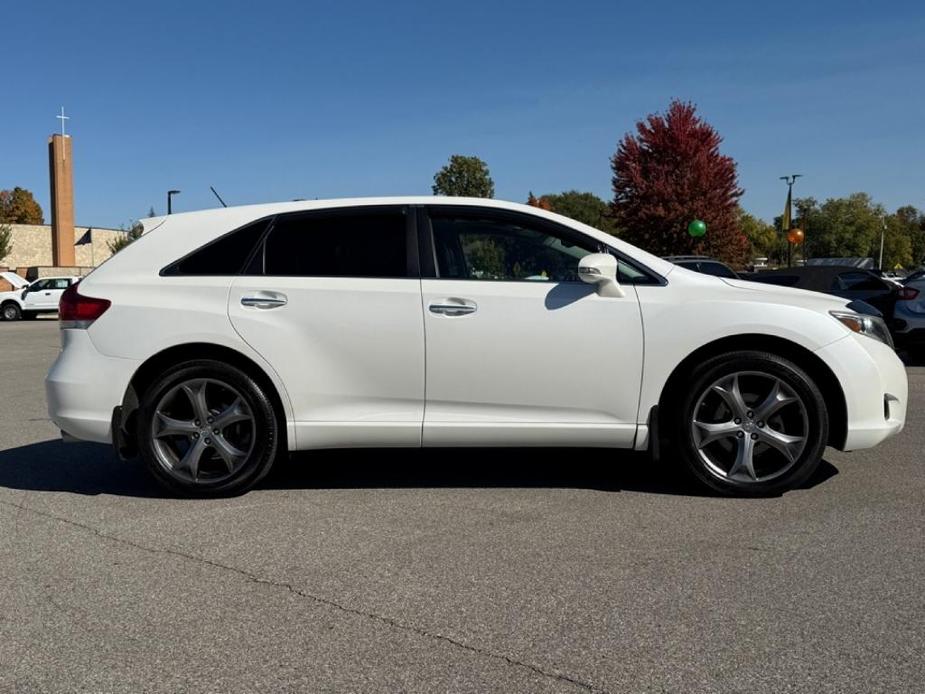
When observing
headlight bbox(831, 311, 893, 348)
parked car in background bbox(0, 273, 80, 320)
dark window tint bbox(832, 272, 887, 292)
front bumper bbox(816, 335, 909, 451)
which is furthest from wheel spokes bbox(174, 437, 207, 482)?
parked car in background bbox(0, 273, 80, 320)

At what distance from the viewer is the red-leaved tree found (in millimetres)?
40031

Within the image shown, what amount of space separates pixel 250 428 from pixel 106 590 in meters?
1.46

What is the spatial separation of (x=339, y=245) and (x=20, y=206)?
102 metres

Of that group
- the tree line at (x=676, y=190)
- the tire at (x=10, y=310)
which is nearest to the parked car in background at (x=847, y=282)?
the tree line at (x=676, y=190)

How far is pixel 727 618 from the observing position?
123 inches

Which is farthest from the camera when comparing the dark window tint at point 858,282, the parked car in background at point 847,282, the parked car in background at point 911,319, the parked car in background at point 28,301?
the parked car in background at point 28,301

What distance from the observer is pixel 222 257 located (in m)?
4.92

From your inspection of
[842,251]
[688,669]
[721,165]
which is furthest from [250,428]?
[842,251]

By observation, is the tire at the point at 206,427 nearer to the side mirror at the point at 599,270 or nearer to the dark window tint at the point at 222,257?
the dark window tint at the point at 222,257

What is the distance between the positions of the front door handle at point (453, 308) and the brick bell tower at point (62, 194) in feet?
186

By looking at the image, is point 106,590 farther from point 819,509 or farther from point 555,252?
point 819,509

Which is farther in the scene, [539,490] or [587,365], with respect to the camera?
[539,490]

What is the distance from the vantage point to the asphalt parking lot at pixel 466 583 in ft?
9.05

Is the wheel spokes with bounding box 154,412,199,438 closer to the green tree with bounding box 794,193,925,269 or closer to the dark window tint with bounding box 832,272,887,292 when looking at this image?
the dark window tint with bounding box 832,272,887,292
